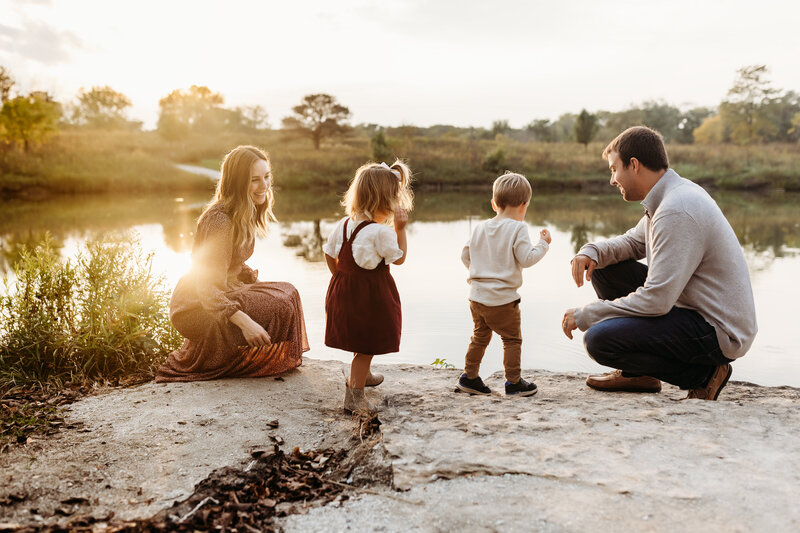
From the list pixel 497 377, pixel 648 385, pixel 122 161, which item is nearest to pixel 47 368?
pixel 497 377

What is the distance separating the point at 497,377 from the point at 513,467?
2104 millimetres

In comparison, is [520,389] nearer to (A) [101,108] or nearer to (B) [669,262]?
(B) [669,262]

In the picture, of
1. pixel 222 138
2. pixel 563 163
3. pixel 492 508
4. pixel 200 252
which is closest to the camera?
pixel 492 508

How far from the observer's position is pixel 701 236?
3008mm

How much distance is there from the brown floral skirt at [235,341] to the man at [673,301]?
1691 millimetres

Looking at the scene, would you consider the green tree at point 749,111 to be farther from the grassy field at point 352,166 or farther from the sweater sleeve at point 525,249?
the sweater sleeve at point 525,249

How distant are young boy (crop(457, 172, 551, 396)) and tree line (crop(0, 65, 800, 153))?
29.1m

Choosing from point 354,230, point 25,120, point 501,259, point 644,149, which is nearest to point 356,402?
point 354,230

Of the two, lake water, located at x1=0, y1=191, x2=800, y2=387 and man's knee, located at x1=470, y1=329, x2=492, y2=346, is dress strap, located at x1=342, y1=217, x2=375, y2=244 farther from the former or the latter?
lake water, located at x1=0, y1=191, x2=800, y2=387

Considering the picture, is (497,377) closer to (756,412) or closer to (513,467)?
(756,412)

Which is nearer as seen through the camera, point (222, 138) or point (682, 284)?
point (682, 284)

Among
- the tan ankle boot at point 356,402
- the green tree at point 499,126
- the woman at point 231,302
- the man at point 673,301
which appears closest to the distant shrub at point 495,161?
the green tree at point 499,126

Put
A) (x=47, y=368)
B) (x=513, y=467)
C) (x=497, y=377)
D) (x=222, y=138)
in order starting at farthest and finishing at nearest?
(x=222, y=138) → (x=497, y=377) → (x=47, y=368) → (x=513, y=467)

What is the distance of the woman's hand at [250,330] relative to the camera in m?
3.52
